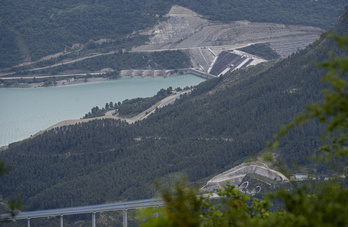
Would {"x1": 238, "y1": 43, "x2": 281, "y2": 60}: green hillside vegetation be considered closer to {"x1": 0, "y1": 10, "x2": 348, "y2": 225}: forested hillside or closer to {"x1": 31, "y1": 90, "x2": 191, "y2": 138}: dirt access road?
{"x1": 31, "y1": 90, "x2": 191, "y2": 138}: dirt access road

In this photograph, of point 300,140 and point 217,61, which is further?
point 217,61

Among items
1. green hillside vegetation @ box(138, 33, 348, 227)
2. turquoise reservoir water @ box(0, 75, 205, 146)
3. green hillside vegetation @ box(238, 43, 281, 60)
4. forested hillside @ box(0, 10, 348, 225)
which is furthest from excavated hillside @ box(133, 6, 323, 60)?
green hillside vegetation @ box(138, 33, 348, 227)

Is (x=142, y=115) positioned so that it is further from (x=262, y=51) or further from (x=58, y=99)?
(x=262, y=51)

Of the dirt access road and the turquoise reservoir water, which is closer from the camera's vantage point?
the dirt access road

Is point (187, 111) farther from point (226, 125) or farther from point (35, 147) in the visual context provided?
point (35, 147)

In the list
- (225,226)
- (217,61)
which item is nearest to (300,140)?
(225,226)

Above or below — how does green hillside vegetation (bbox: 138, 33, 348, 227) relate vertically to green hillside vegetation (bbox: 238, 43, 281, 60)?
below
